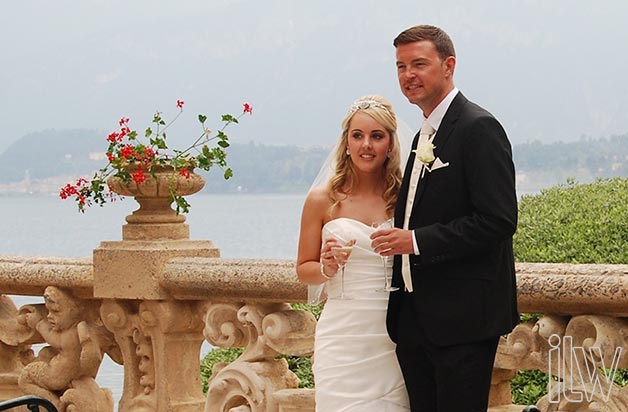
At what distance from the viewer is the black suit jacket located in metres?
3.76

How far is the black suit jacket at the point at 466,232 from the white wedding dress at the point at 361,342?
45 centimetres

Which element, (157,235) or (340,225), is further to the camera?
(157,235)

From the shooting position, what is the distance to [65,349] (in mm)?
6414

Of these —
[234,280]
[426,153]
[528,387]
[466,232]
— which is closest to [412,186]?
[426,153]

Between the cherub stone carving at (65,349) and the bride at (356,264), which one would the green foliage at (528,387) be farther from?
the bride at (356,264)

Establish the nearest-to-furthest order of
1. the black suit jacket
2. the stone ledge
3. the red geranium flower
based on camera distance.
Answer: the black suit jacket → the stone ledge → the red geranium flower

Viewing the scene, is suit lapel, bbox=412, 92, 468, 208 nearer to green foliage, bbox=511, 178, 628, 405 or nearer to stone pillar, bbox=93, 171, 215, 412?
→ stone pillar, bbox=93, 171, 215, 412

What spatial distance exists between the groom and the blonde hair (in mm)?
383

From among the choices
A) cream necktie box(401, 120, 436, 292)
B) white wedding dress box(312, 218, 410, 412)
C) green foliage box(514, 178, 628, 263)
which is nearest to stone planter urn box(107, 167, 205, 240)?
white wedding dress box(312, 218, 410, 412)

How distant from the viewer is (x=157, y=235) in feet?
20.0

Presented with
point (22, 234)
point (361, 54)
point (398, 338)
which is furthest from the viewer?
point (361, 54)

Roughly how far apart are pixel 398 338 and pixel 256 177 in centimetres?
3346

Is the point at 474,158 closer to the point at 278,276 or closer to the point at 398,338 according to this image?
the point at 398,338

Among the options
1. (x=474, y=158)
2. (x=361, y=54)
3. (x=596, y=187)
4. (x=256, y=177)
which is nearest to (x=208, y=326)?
(x=474, y=158)
